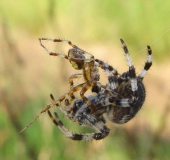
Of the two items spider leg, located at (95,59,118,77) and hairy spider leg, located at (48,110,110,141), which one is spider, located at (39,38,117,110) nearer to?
spider leg, located at (95,59,118,77)

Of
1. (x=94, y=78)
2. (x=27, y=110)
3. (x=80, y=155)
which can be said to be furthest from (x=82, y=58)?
(x=27, y=110)

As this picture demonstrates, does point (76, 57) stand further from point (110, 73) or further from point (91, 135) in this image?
point (91, 135)

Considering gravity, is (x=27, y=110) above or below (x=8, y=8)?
below

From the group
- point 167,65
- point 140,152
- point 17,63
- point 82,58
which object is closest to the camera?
point 82,58

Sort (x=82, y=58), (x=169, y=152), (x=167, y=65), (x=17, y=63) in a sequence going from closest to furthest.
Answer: (x=82, y=58) < (x=17, y=63) < (x=169, y=152) < (x=167, y=65)

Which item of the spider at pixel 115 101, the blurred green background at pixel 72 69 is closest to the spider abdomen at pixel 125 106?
the spider at pixel 115 101

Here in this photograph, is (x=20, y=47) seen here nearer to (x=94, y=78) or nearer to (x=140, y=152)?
(x=140, y=152)

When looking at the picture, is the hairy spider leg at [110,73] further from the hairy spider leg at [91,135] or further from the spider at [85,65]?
the hairy spider leg at [91,135]
